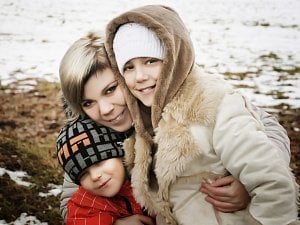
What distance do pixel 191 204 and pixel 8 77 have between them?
3814mm

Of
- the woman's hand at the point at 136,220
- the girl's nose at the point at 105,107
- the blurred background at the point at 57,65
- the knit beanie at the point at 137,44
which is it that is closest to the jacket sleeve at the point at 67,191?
the woman's hand at the point at 136,220

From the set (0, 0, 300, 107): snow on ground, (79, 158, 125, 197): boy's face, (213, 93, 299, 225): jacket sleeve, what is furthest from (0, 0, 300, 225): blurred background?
(213, 93, 299, 225): jacket sleeve

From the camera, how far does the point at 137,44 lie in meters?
1.53

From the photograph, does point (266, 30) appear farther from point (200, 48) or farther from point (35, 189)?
point (35, 189)

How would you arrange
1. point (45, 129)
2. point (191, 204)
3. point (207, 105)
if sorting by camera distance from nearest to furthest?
point (207, 105), point (191, 204), point (45, 129)

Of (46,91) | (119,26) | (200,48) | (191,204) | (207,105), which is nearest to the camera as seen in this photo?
(207,105)

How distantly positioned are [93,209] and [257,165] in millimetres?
759

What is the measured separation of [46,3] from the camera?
652 centimetres

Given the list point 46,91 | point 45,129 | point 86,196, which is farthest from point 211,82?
point 46,91

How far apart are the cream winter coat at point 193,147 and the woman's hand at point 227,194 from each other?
33mm

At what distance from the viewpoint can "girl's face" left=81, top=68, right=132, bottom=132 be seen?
1646mm

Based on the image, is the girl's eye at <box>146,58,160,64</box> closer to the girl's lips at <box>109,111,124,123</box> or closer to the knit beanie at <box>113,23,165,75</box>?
the knit beanie at <box>113,23,165,75</box>

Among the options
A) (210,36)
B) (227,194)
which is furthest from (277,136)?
(210,36)

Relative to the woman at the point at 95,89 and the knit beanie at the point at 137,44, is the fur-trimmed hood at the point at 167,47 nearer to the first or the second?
the knit beanie at the point at 137,44
